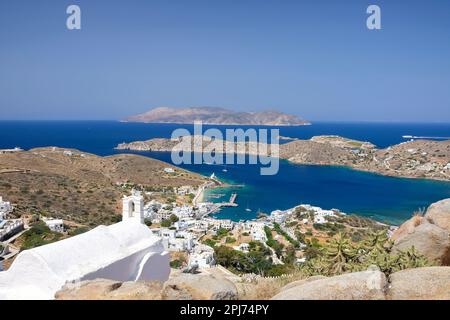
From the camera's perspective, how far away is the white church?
6.50 meters

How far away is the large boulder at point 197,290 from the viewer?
4.95 metres

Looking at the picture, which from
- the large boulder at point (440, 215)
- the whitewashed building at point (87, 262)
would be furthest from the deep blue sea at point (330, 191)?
the whitewashed building at point (87, 262)

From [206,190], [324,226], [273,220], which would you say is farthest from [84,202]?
[206,190]

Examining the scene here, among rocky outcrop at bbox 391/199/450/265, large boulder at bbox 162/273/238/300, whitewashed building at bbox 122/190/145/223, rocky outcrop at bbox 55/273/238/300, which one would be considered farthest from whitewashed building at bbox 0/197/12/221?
rocky outcrop at bbox 391/199/450/265

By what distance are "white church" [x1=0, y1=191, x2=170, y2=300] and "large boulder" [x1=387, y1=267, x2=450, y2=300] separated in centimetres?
468

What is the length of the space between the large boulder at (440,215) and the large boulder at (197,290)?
19.9 ft

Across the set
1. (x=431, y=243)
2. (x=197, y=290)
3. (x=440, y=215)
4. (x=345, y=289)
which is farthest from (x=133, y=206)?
(x=345, y=289)

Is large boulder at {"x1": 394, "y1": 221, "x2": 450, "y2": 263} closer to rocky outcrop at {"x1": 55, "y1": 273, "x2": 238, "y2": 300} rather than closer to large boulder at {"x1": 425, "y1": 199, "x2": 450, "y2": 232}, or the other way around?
large boulder at {"x1": 425, "y1": 199, "x2": 450, "y2": 232}

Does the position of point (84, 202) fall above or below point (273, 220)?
above

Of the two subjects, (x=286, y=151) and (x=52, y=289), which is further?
(x=286, y=151)

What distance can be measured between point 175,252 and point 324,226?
1696 centimetres

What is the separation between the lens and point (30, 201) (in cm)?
3188

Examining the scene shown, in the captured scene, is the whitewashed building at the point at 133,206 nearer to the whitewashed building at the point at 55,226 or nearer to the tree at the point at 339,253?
the tree at the point at 339,253
